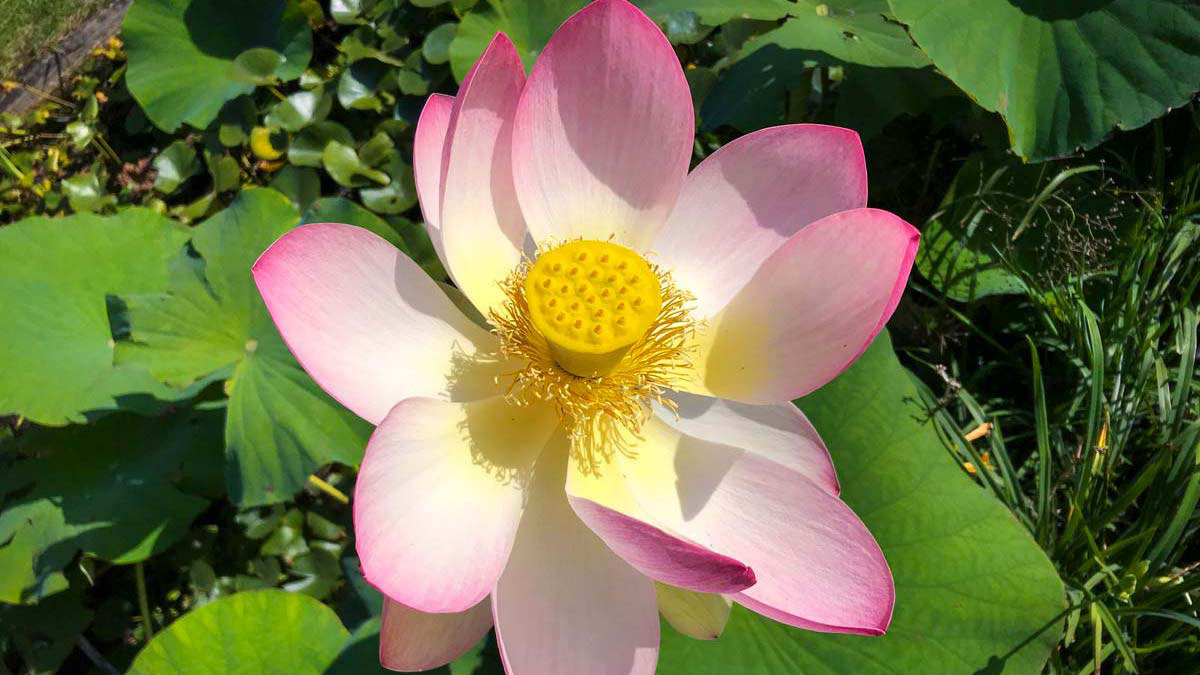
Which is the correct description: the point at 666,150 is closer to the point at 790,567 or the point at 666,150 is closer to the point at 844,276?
the point at 844,276

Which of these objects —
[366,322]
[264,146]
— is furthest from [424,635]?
[264,146]

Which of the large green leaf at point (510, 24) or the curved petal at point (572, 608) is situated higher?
the large green leaf at point (510, 24)

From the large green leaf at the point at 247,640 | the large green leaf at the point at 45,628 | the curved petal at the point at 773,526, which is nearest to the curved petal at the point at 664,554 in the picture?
the curved petal at the point at 773,526

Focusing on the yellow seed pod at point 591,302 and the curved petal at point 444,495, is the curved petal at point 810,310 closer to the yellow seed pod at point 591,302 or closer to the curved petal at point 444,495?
the yellow seed pod at point 591,302

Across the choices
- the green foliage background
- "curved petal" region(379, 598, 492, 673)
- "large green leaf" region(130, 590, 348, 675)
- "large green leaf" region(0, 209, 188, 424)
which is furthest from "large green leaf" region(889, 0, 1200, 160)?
"large green leaf" region(0, 209, 188, 424)

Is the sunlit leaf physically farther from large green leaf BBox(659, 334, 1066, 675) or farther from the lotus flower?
large green leaf BBox(659, 334, 1066, 675)

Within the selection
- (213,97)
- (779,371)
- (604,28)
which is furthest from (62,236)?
(779,371)

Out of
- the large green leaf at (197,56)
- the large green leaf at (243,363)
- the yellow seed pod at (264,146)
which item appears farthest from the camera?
the yellow seed pod at (264,146)
